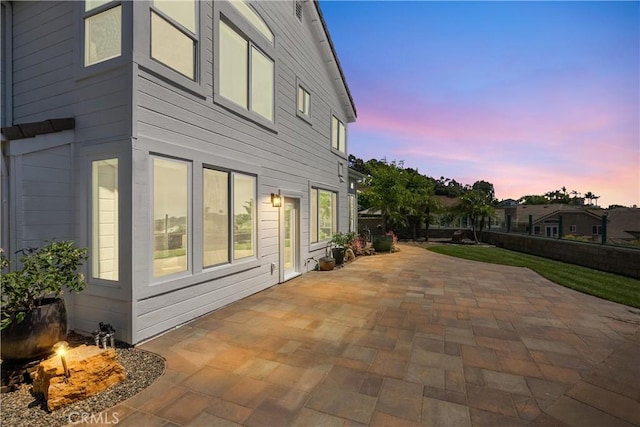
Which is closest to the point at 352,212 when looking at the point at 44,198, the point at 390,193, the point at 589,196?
the point at 390,193

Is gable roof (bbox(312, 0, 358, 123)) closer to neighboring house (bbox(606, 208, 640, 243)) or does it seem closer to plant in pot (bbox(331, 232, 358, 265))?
plant in pot (bbox(331, 232, 358, 265))

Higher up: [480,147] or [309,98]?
[480,147]

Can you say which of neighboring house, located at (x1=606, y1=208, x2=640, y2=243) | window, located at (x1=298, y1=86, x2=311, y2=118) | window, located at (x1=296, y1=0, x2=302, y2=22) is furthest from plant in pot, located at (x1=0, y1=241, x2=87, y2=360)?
neighboring house, located at (x1=606, y1=208, x2=640, y2=243)

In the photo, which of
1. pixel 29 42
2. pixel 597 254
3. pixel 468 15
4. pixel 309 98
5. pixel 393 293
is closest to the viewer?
pixel 29 42

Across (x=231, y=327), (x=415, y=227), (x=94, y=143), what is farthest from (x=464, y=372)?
(x=415, y=227)

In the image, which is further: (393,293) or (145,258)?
(393,293)

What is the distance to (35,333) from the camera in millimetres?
2912

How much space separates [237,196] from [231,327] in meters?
2.51

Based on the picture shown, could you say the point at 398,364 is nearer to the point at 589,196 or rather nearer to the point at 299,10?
the point at 299,10

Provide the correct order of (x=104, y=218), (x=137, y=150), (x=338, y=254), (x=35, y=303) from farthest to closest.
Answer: (x=338, y=254)
(x=104, y=218)
(x=137, y=150)
(x=35, y=303)

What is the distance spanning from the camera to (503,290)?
6.76 meters

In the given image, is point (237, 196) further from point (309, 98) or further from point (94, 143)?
point (309, 98)

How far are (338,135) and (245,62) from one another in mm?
6681

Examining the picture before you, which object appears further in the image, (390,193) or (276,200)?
(390,193)
